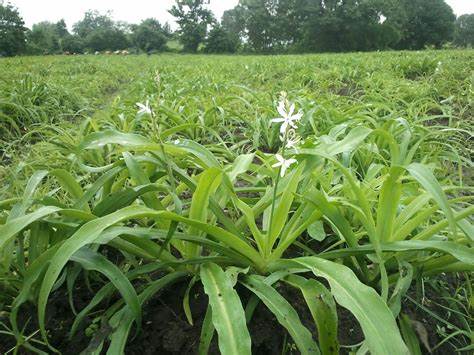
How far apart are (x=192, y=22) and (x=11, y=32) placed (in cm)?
2097

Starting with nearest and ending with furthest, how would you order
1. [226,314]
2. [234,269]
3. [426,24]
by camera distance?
1. [226,314]
2. [234,269]
3. [426,24]

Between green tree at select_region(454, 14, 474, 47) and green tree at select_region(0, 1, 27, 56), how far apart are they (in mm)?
52428

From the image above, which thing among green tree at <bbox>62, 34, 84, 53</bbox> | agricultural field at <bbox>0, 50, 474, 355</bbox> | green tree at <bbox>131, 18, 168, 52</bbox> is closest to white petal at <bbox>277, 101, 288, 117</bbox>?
agricultural field at <bbox>0, 50, 474, 355</bbox>

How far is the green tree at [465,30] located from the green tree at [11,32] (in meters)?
52.4

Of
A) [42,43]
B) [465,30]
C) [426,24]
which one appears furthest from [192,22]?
[465,30]

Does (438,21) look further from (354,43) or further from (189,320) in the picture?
(189,320)

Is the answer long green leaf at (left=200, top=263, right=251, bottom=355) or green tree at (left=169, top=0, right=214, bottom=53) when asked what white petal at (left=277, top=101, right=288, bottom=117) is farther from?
green tree at (left=169, top=0, right=214, bottom=53)

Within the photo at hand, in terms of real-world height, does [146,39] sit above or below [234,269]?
above

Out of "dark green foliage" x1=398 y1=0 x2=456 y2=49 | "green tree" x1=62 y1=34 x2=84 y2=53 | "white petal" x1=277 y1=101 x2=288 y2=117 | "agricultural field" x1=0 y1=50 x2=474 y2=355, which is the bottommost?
"agricultural field" x1=0 y1=50 x2=474 y2=355

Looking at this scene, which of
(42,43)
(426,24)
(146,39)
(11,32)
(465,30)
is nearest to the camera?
(11,32)

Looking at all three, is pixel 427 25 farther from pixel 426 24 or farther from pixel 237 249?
→ pixel 237 249

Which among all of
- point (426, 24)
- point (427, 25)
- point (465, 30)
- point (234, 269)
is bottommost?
point (234, 269)

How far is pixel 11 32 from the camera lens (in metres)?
31.7

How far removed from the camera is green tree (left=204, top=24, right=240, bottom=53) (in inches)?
1614
